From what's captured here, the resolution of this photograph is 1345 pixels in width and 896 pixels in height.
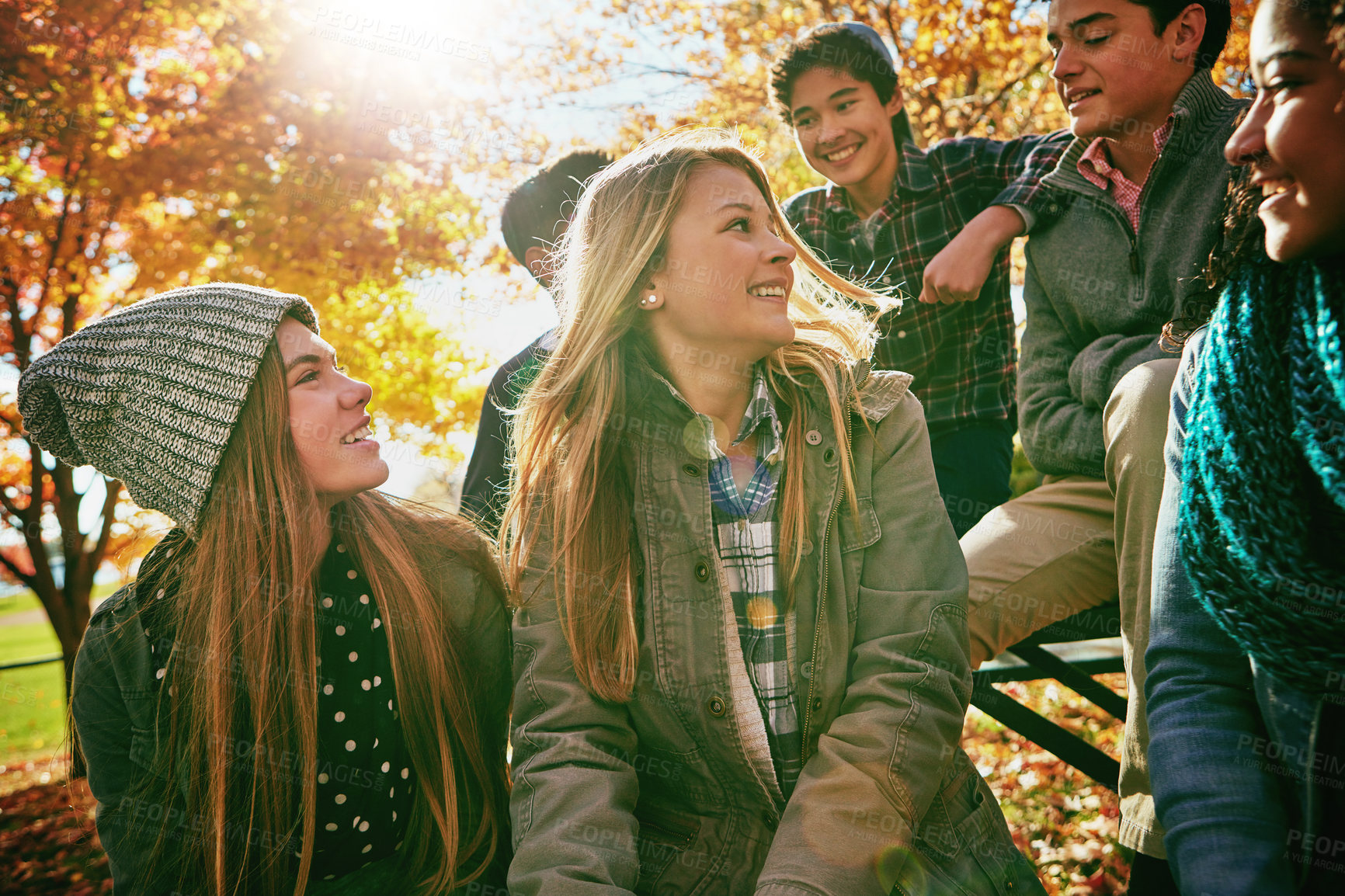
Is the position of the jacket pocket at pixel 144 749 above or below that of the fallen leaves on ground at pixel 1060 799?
above

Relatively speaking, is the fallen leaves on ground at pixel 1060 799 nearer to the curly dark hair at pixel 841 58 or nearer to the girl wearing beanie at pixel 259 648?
the girl wearing beanie at pixel 259 648

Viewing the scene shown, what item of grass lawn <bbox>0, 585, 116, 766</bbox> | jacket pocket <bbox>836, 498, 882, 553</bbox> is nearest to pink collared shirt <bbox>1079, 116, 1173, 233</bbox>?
jacket pocket <bbox>836, 498, 882, 553</bbox>

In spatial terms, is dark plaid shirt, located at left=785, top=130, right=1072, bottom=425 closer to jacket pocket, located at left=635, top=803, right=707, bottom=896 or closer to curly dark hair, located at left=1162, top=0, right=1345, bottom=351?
curly dark hair, located at left=1162, top=0, right=1345, bottom=351

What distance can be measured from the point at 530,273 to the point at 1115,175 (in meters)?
2.40

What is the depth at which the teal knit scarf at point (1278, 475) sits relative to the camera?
53.3 inches

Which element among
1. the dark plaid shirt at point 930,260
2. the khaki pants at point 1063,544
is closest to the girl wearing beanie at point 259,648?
the khaki pants at point 1063,544

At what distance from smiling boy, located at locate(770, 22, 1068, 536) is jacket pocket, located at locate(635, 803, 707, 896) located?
1.67 meters

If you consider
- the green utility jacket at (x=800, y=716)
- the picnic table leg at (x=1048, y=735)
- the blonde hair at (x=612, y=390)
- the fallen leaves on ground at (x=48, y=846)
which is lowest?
the fallen leaves on ground at (x=48, y=846)

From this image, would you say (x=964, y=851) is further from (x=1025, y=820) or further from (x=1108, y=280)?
(x=1025, y=820)

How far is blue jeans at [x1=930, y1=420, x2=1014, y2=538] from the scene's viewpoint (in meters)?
3.17

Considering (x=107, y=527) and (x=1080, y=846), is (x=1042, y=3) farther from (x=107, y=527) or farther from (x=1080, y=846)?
(x=107, y=527)

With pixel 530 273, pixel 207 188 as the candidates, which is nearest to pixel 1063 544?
pixel 530 273

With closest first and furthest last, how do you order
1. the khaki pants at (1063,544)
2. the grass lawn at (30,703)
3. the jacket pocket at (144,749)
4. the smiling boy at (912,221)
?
the khaki pants at (1063,544) → the jacket pocket at (144,749) → the smiling boy at (912,221) → the grass lawn at (30,703)

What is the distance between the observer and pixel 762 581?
213 centimetres
